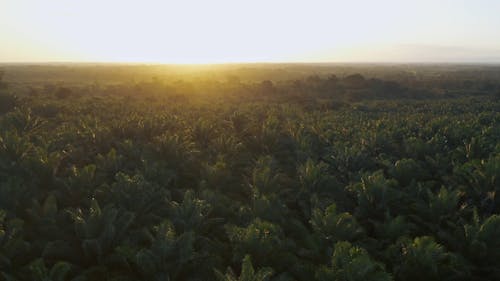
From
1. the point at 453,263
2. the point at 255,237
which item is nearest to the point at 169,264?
the point at 255,237

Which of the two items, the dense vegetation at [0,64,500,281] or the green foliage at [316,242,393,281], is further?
the dense vegetation at [0,64,500,281]

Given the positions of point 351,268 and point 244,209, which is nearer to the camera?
point 351,268

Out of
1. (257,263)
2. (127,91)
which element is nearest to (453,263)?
(257,263)

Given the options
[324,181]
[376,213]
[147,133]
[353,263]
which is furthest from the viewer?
[147,133]

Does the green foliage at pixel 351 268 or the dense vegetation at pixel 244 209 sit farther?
the dense vegetation at pixel 244 209

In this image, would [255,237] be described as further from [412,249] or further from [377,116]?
[377,116]

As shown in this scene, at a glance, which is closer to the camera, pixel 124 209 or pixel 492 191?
pixel 124 209

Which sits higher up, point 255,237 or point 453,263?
point 255,237

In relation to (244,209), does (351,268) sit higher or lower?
higher

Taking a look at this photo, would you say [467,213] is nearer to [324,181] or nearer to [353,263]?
[324,181]

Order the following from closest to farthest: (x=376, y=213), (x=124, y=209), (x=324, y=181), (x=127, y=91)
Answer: (x=124, y=209)
(x=376, y=213)
(x=324, y=181)
(x=127, y=91)
